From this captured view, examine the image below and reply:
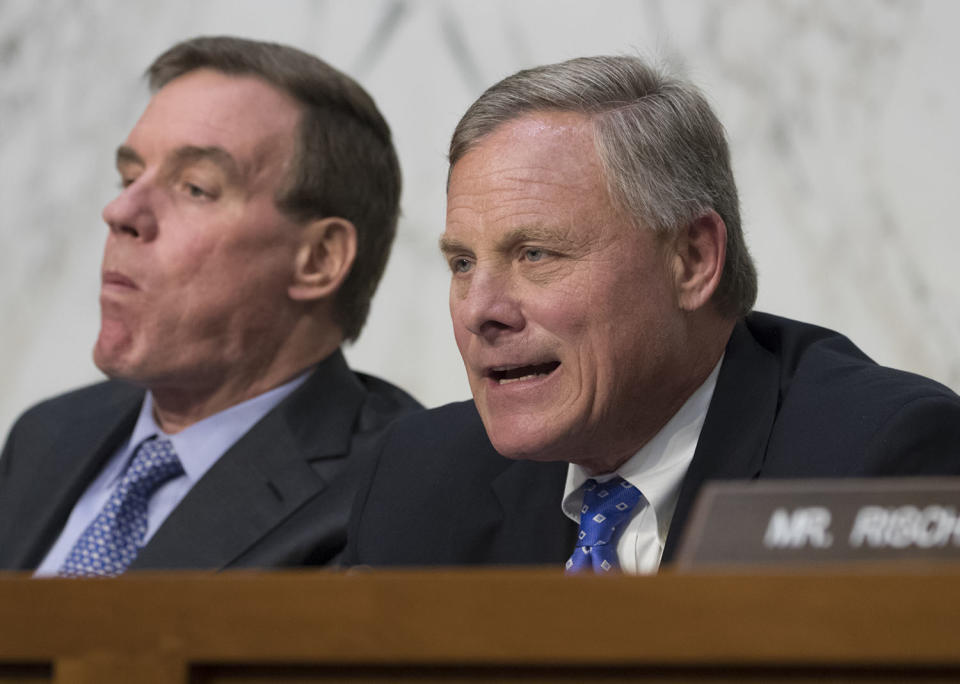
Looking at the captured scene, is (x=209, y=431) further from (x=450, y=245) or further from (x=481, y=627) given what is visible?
(x=481, y=627)

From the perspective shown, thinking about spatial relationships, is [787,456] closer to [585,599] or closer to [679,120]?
[679,120]

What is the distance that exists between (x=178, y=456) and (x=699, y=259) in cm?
107

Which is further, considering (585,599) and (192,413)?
(192,413)

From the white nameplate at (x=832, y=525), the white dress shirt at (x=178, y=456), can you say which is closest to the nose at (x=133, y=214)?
the white dress shirt at (x=178, y=456)

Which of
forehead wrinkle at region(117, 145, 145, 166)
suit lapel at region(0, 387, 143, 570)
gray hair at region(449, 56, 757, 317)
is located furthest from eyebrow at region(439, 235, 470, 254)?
suit lapel at region(0, 387, 143, 570)

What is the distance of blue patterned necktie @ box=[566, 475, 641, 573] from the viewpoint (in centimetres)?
158

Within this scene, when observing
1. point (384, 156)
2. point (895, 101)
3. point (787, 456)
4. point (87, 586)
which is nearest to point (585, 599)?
point (87, 586)

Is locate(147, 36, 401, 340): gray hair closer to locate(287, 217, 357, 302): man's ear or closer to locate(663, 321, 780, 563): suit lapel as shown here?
locate(287, 217, 357, 302): man's ear

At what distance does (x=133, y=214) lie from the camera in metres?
2.28

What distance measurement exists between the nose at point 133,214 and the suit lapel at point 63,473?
40 cm

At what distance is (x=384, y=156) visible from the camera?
8.57ft

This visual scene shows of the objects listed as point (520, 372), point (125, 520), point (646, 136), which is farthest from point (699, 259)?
point (125, 520)

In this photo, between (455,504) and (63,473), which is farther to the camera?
(63,473)

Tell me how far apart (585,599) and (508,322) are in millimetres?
861
